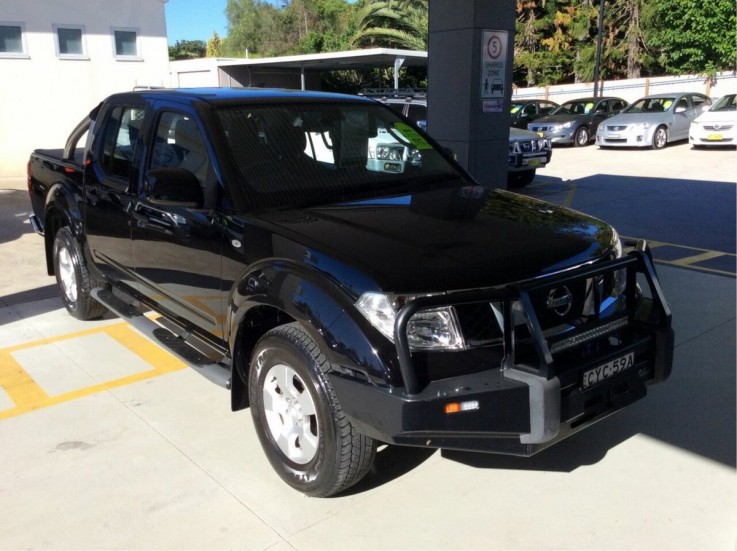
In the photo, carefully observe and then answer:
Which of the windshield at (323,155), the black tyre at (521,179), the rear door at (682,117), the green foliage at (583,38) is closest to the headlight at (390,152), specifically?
the windshield at (323,155)

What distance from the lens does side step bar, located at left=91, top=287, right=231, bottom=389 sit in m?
3.93

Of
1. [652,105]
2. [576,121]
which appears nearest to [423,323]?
[576,121]

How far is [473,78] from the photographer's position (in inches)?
319

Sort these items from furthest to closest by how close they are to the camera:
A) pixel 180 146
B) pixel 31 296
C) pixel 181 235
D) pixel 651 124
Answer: pixel 651 124 < pixel 31 296 < pixel 180 146 < pixel 181 235

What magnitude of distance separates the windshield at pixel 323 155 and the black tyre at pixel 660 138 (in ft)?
56.2

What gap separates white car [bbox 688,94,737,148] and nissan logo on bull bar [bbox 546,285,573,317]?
17.6m

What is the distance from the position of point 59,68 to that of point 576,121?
47.0ft

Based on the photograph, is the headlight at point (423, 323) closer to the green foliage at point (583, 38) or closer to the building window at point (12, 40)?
the building window at point (12, 40)

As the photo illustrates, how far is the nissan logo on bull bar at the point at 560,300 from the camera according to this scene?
320 cm

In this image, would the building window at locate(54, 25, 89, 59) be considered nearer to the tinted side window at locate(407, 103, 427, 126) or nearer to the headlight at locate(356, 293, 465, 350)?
the tinted side window at locate(407, 103, 427, 126)

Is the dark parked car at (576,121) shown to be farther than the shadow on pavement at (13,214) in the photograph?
Yes

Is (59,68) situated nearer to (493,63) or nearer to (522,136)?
(522,136)

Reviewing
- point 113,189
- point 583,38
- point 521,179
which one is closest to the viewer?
point 113,189

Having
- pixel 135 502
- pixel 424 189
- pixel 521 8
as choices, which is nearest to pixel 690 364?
pixel 424 189
